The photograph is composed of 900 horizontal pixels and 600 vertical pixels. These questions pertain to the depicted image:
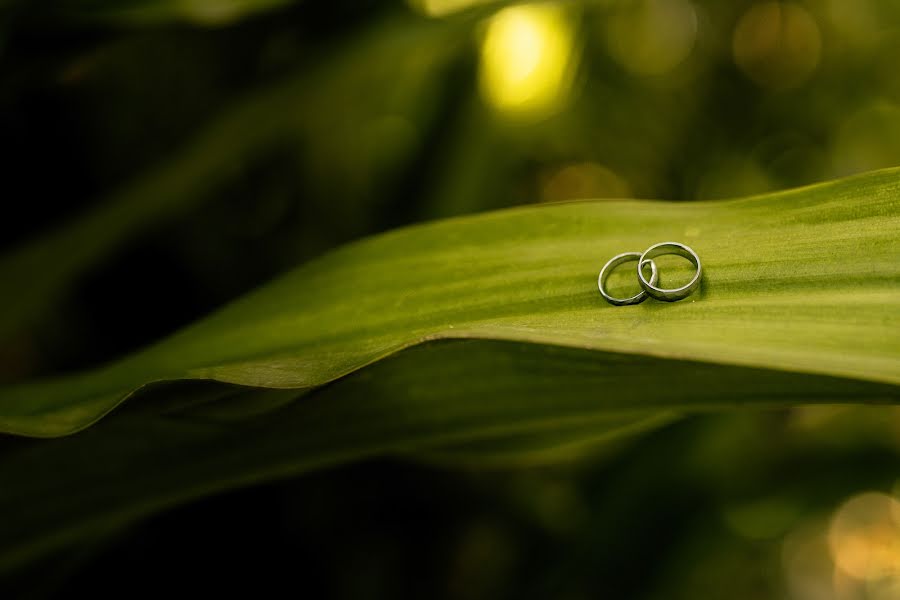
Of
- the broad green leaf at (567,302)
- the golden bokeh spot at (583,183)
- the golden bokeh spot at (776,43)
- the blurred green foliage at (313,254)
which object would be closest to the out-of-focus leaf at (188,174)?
the blurred green foliage at (313,254)

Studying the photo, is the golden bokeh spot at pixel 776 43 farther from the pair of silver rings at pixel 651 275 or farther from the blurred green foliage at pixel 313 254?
the pair of silver rings at pixel 651 275

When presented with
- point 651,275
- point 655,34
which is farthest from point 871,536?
point 651,275

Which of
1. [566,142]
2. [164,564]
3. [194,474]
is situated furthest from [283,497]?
[566,142]

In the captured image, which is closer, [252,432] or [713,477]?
[252,432]

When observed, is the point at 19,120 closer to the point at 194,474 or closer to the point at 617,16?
the point at 194,474

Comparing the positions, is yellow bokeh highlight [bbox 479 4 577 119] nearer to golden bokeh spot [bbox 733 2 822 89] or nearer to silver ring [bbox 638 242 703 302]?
golden bokeh spot [bbox 733 2 822 89]

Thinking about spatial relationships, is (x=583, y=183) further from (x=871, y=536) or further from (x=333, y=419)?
(x=333, y=419)
